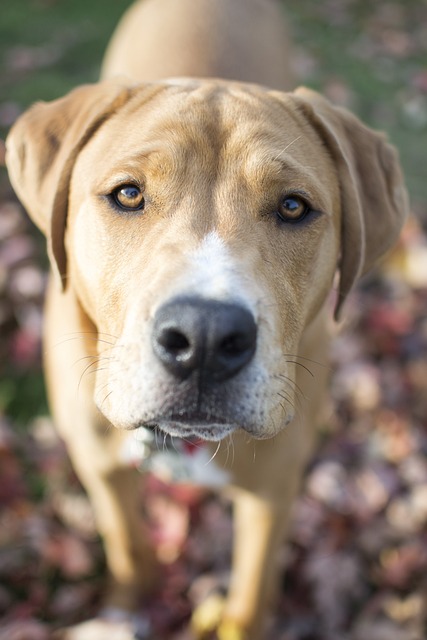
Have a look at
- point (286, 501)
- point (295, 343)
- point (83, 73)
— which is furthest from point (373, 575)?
point (83, 73)

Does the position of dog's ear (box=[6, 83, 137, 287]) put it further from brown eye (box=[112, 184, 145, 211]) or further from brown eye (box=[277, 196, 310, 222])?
brown eye (box=[277, 196, 310, 222])

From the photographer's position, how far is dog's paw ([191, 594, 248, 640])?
135 inches

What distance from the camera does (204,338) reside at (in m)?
1.91

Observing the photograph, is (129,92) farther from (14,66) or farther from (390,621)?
(14,66)

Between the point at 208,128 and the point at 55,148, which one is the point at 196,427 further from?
the point at 55,148

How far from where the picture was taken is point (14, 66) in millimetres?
7035

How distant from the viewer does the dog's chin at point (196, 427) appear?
7.13ft

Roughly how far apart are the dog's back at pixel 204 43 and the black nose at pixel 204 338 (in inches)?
97.4

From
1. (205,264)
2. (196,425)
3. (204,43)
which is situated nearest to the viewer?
(205,264)

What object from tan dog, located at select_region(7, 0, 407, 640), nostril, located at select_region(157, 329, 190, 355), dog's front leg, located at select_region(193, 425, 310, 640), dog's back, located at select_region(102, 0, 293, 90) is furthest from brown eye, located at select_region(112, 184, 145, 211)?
dog's back, located at select_region(102, 0, 293, 90)

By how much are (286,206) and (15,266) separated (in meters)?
3.02

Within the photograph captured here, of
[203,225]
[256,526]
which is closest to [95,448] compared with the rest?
[256,526]

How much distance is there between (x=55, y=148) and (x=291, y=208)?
1.08 meters

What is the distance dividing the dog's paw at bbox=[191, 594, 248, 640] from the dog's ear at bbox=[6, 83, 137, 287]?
6.49 feet
